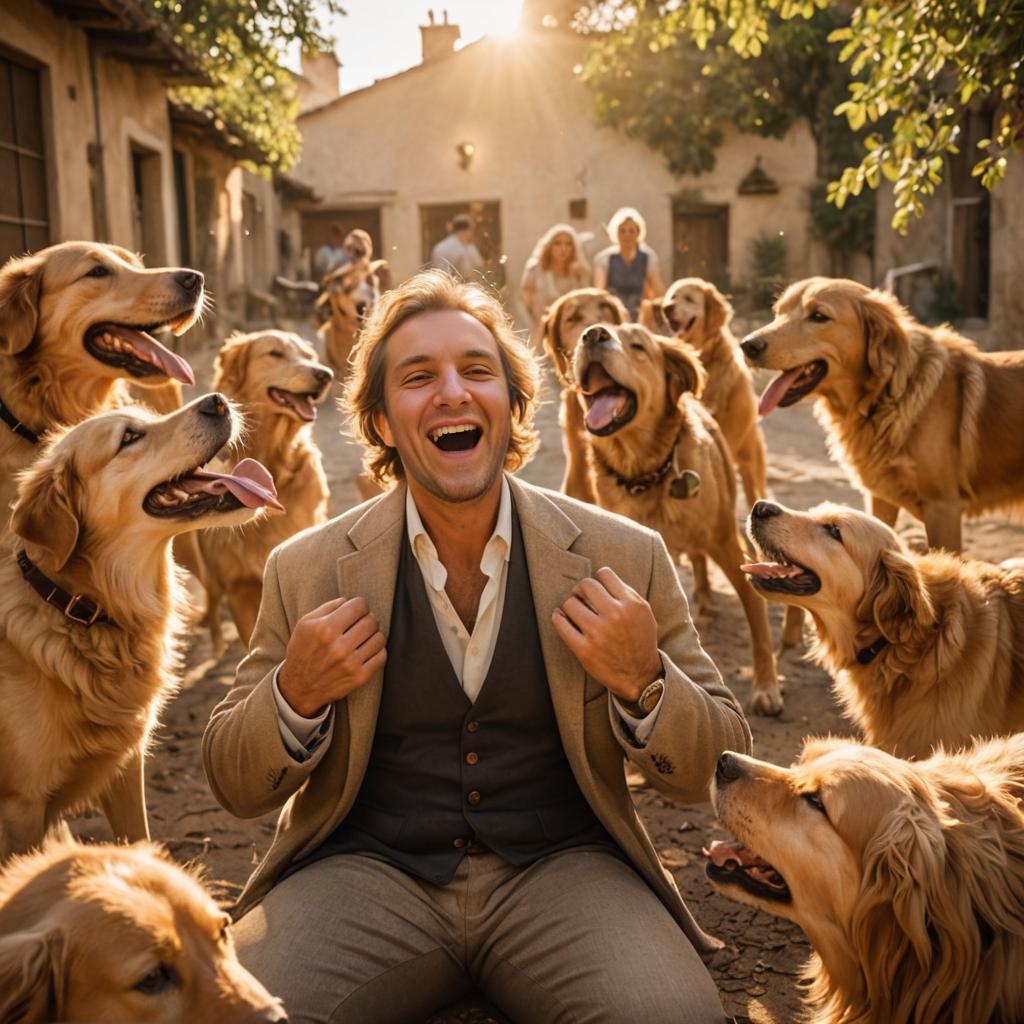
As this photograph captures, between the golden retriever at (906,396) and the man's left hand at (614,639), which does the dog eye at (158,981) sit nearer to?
the man's left hand at (614,639)

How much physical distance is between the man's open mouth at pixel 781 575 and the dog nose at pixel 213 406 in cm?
185

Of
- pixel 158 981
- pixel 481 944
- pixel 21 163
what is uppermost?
pixel 21 163

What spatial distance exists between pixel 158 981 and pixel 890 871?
4.77 ft

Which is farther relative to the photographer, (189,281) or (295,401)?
(295,401)

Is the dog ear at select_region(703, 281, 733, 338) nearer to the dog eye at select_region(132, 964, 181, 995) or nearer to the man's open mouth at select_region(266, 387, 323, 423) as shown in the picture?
the man's open mouth at select_region(266, 387, 323, 423)

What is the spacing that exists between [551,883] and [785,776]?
0.63m

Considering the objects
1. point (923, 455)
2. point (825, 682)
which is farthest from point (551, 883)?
→ point (923, 455)

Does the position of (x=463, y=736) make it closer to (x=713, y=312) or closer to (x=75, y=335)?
(x=75, y=335)

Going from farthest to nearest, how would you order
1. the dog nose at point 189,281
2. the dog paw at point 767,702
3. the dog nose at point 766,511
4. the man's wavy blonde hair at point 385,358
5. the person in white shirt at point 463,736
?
1. the dog paw at point 767,702
2. the dog nose at point 189,281
3. the dog nose at point 766,511
4. the man's wavy blonde hair at point 385,358
5. the person in white shirt at point 463,736

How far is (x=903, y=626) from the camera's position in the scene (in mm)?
3445

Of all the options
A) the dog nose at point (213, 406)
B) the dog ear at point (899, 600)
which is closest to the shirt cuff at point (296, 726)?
the dog nose at point (213, 406)

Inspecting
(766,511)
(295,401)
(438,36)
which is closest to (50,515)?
(766,511)

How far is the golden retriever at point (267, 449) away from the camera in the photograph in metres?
5.29

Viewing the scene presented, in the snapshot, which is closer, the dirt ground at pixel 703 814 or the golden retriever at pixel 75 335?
the dirt ground at pixel 703 814
